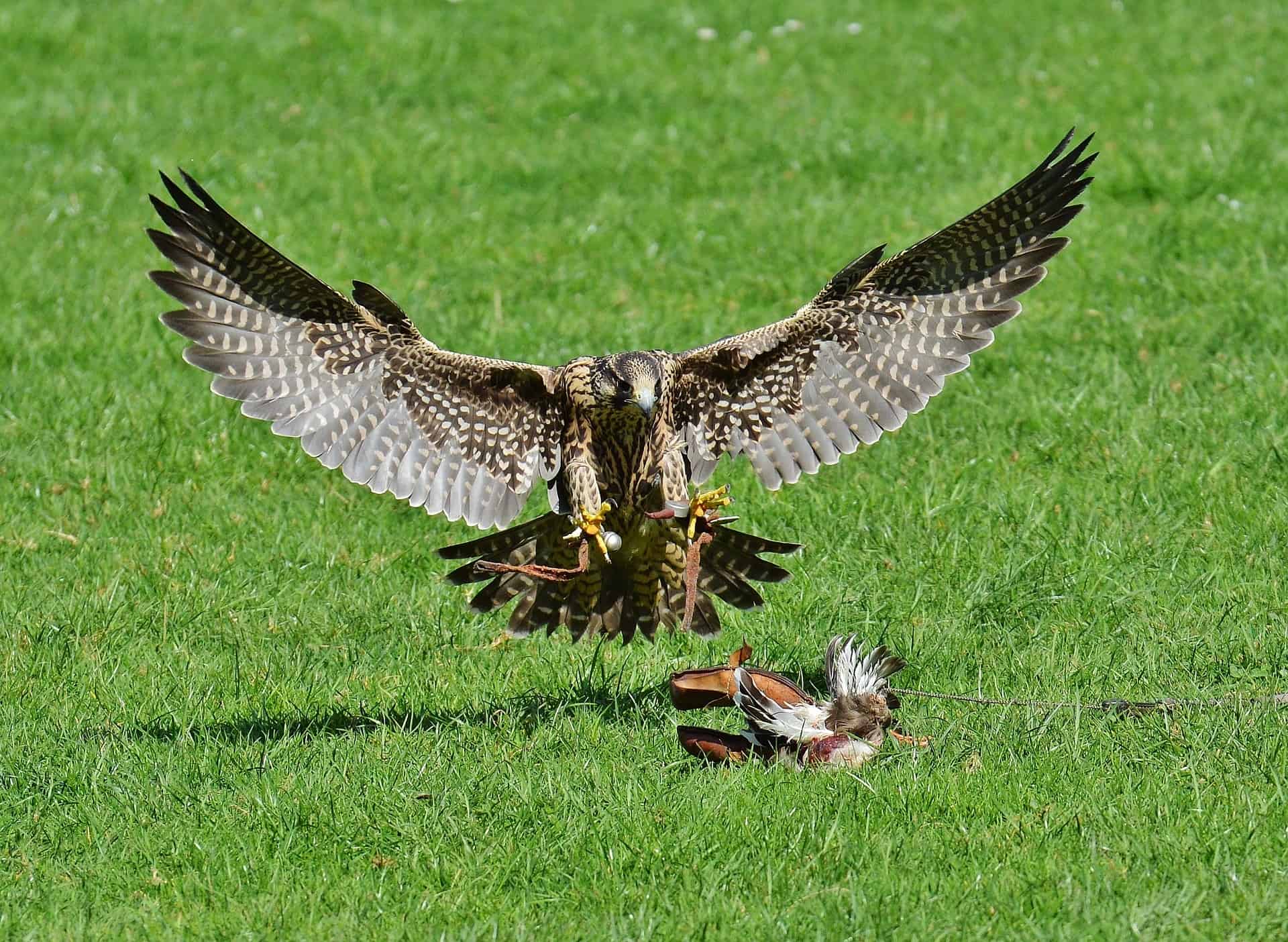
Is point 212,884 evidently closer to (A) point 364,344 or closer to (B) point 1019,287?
(A) point 364,344

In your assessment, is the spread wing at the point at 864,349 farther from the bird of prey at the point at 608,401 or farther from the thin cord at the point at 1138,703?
the thin cord at the point at 1138,703

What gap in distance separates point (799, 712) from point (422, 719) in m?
1.42

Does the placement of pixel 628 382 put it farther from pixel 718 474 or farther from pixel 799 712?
pixel 718 474

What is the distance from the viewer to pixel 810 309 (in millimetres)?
6191

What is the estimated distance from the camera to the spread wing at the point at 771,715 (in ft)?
17.9

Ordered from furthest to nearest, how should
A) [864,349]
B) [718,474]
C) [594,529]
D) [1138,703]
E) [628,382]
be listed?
1. [718,474]
2. [864,349]
3. [594,529]
4. [628,382]
5. [1138,703]

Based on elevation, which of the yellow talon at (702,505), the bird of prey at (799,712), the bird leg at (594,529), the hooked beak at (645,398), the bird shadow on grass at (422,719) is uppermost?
the hooked beak at (645,398)

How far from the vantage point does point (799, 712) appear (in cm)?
553

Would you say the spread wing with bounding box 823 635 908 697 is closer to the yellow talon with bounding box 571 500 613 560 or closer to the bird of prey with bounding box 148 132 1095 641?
the bird of prey with bounding box 148 132 1095 641

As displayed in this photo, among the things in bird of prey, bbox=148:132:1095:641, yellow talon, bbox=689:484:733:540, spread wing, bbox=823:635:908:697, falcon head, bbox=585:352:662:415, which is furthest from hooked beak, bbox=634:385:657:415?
spread wing, bbox=823:635:908:697

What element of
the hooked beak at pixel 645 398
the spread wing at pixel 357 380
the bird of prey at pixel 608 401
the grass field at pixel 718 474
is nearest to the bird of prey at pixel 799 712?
the grass field at pixel 718 474

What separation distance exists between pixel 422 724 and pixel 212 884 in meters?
1.37

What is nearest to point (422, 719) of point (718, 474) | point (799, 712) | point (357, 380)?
point (357, 380)

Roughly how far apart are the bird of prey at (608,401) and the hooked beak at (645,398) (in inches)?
4.3
